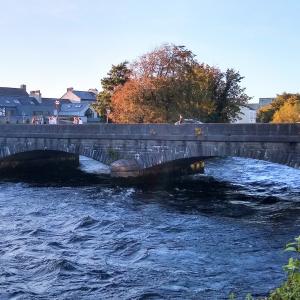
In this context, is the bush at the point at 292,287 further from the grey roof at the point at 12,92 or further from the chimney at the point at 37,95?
the chimney at the point at 37,95

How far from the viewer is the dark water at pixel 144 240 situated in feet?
37.6

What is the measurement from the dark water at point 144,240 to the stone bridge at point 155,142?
2058mm

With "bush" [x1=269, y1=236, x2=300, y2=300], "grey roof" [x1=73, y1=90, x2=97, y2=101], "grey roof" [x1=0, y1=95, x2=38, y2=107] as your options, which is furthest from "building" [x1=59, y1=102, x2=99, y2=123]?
"bush" [x1=269, y1=236, x2=300, y2=300]

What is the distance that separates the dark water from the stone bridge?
2.06 metres

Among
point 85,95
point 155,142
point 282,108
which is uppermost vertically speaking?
point 85,95

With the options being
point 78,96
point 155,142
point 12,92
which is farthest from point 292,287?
point 78,96

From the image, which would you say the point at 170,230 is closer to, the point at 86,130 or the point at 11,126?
the point at 86,130

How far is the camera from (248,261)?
521 inches

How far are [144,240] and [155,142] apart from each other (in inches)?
479

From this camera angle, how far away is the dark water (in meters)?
11.5

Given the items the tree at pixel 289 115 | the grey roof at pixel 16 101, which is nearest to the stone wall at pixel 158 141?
the tree at pixel 289 115

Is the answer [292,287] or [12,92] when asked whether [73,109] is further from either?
[292,287]

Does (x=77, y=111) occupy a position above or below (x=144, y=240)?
above

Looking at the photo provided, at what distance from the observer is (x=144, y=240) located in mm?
15742
